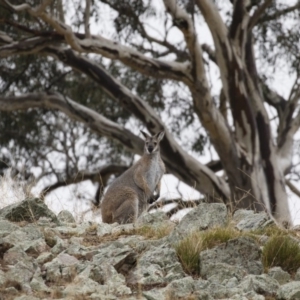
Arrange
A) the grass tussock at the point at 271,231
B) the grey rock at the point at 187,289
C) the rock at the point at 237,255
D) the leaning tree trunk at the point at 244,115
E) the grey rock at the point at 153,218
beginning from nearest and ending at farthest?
the grey rock at the point at 187,289 → the rock at the point at 237,255 → the grass tussock at the point at 271,231 → the grey rock at the point at 153,218 → the leaning tree trunk at the point at 244,115

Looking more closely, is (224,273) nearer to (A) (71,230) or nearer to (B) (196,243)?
(B) (196,243)

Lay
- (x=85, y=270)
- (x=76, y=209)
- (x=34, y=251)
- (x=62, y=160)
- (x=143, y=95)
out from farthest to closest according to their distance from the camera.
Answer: (x=62, y=160), (x=143, y=95), (x=76, y=209), (x=34, y=251), (x=85, y=270)

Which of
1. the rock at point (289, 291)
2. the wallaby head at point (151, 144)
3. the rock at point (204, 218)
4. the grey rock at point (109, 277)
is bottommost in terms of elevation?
the rock at point (289, 291)

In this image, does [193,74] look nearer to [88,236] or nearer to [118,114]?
[118,114]

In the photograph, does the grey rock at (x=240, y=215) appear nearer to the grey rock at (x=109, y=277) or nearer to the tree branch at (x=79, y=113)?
the grey rock at (x=109, y=277)

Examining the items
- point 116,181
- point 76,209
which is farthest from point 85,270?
point 116,181

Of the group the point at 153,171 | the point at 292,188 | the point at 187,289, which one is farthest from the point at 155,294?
the point at 292,188

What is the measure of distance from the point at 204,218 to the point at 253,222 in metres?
0.42

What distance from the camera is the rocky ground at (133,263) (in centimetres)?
506

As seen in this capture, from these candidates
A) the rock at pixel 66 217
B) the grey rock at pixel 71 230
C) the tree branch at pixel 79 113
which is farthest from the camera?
the tree branch at pixel 79 113

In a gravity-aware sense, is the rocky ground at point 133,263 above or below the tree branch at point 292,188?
below

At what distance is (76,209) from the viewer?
8.41m

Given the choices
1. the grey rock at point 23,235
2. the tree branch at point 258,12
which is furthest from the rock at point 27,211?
the tree branch at point 258,12

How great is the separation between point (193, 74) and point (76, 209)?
27.6 feet
